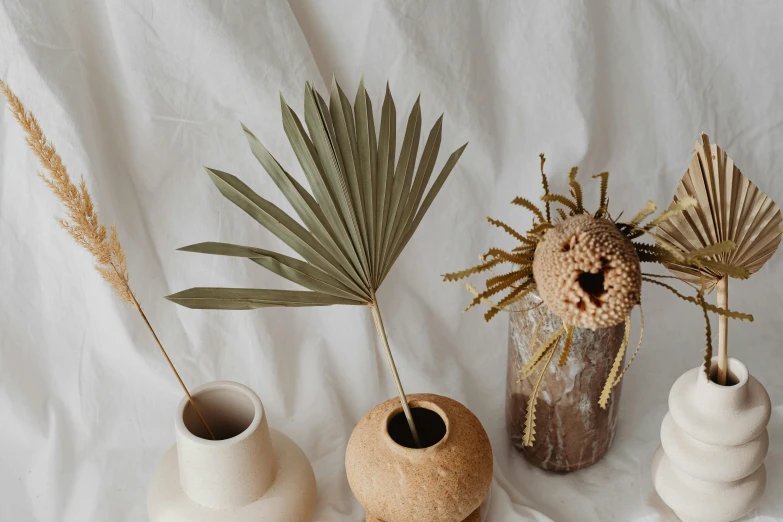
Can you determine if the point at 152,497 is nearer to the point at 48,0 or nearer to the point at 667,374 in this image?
the point at 48,0

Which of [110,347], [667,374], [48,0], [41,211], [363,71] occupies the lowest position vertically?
[667,374]

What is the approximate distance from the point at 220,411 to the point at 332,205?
318 millimetres

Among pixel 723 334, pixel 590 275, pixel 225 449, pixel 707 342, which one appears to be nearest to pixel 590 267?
pixel 590 275

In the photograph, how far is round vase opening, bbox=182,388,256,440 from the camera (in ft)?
3.25

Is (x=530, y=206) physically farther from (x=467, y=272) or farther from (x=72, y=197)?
(x=72, y=197)

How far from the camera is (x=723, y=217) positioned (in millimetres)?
876

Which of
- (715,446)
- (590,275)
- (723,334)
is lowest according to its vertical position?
(715,446)

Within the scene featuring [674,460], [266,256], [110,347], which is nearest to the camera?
[266,256]

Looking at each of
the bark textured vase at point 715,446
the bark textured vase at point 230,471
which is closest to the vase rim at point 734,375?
the bark textured vase at point 715,446

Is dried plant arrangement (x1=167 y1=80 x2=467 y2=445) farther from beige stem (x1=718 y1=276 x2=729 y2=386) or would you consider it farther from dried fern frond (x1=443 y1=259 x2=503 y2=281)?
beige stem (x1=718 y1=276 x2=729 y2=386)

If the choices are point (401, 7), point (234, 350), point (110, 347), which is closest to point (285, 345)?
point (234, 350)

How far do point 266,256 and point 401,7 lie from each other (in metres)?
0.37

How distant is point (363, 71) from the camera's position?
105cm

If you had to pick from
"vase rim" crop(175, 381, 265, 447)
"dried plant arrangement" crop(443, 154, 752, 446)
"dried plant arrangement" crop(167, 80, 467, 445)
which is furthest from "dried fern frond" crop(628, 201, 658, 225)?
"vase rim" crop(175, 381, 265, 447)
